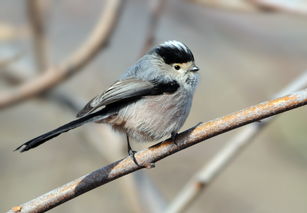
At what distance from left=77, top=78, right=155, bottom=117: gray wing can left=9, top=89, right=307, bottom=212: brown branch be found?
0.37 meters

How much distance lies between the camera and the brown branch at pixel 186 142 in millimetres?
1648

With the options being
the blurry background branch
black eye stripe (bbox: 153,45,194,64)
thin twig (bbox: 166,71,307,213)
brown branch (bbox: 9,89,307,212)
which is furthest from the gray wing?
the blurry background branch

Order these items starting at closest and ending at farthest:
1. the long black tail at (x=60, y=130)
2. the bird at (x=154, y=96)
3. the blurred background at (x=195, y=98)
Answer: the long black tail at (x=60, y=130), the bird at (x=154, y=96), the blurred background at (x=195, y=98)

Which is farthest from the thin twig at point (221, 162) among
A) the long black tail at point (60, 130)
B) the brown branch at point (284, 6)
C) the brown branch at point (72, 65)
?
the brown branch at point (72, 65)

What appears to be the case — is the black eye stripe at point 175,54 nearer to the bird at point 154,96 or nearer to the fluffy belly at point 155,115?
the bird at point 154,96

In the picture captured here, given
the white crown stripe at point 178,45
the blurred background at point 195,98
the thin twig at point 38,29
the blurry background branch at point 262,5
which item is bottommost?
the blurred background at point 195,98

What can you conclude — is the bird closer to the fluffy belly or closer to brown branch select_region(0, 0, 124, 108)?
the fluffy belly

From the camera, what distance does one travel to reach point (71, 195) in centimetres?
169

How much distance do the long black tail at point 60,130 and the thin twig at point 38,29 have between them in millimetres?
1063

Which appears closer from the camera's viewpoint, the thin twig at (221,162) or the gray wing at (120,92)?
the gray wing at (120,92)

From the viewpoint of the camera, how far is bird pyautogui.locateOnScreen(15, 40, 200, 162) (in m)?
2.25

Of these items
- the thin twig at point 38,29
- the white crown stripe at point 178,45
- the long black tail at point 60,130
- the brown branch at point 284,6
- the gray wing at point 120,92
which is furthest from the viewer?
the thin twig at point 38,29

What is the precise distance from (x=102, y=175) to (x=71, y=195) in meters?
0.13

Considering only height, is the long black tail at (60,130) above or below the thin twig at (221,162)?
above
